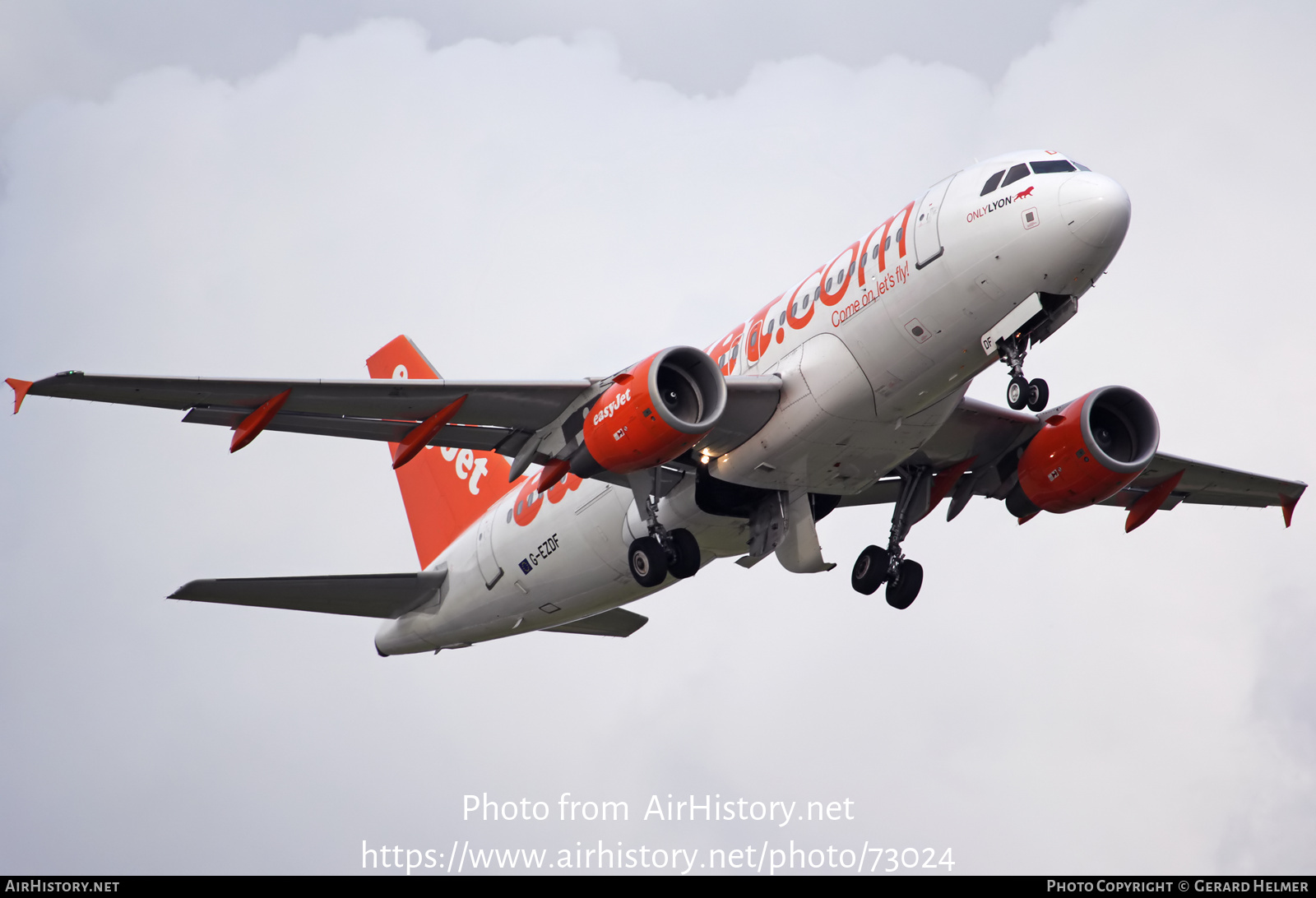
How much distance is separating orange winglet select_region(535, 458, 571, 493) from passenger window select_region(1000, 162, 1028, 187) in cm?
837

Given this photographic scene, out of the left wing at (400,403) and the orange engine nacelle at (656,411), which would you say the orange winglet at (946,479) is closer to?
the left wing at (400,403)

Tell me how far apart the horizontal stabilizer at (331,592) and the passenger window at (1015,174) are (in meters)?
15.0

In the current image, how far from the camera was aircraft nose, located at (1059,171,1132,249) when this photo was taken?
20.7 metres

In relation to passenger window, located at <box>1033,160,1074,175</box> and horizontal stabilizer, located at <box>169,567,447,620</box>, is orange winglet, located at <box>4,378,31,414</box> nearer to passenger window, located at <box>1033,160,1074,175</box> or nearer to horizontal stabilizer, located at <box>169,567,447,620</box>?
horizontal stabilizer, located at <box>169,567,447,620</box>

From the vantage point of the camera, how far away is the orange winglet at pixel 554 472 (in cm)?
2441

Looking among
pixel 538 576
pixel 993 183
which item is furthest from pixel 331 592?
pixel 993 183

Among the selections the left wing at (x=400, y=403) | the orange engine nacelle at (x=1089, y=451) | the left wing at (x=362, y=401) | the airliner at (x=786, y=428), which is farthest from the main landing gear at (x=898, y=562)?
the left wing at (x=362, y=401)

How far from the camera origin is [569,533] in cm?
2758

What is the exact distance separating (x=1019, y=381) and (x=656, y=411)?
219 inches

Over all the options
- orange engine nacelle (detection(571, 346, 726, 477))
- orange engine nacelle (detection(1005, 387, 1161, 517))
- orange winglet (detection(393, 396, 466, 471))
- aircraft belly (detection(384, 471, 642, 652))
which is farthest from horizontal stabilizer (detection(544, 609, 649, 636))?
orange engine nacelle (detection(571, 346, 726, 477))

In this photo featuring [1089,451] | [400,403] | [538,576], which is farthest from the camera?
[538,576]

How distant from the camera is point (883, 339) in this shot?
22.3 metres

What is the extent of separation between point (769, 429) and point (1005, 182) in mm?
5410

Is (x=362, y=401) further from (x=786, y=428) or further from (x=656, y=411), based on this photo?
(x=786, y=428)
